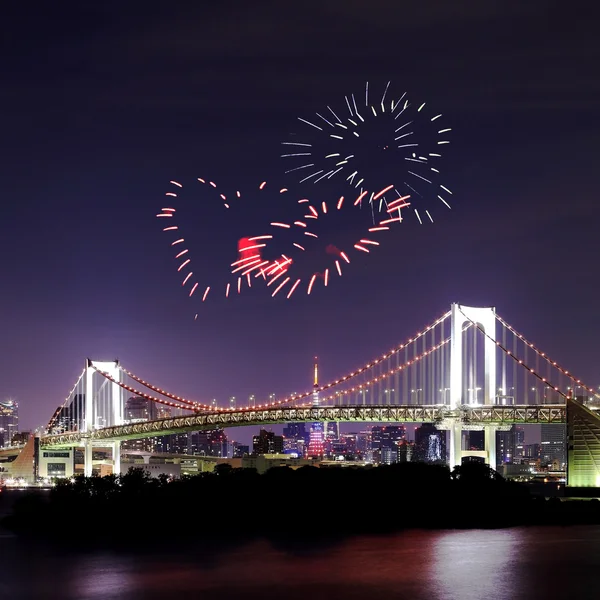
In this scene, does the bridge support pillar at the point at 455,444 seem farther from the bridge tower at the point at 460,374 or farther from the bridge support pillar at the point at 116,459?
the bridge support pillar at the point at 116,459

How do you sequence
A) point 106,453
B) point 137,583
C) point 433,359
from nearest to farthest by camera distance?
1. point 137,583
2. point 433,359
3. point 106,453

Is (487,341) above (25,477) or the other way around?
above

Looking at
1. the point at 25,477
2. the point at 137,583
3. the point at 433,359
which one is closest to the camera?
the point at 137,583

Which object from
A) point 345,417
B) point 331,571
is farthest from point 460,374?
point 331,571

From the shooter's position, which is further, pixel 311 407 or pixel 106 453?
pixel 106 453

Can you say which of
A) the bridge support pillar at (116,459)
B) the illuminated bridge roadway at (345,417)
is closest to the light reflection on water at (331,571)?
the illuminated bridge roadway at (345,417)

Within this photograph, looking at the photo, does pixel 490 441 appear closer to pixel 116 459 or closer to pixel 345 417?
pixel 345 417

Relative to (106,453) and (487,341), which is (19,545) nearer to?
(487,341)

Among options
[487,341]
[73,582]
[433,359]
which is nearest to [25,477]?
[433,359]
